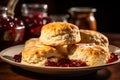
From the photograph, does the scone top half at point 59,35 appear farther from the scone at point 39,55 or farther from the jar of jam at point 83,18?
the jar of jam at point 83,18

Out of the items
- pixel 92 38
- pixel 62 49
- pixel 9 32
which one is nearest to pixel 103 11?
pixel 9 32

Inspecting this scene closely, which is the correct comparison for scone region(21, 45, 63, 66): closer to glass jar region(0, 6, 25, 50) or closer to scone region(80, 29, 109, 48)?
scone region(80, 29, 109, 48)

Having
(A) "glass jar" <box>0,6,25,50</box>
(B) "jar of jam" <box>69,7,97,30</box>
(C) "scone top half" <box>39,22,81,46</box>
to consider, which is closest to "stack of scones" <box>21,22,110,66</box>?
(C) "scone top half" <box>39,22,81,46</box>

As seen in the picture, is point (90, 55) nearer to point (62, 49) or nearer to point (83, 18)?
point (62, 49)

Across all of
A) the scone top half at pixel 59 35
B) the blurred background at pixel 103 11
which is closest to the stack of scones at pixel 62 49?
the scone top half at pixel 59 35

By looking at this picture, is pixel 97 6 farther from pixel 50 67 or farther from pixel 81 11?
pixel 50 67

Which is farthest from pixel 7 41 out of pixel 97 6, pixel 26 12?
pixel 97 6
